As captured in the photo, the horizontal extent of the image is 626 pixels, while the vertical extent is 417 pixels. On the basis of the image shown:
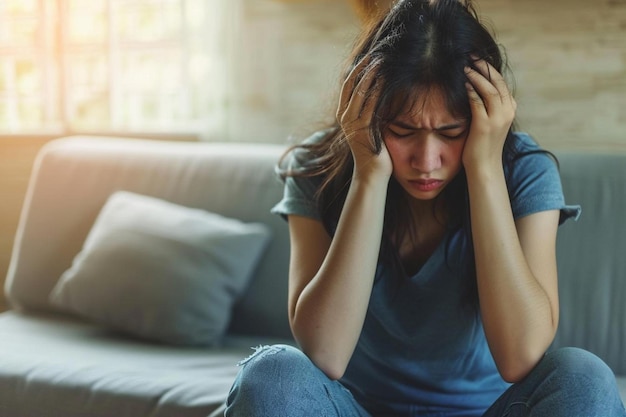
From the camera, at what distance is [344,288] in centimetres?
131

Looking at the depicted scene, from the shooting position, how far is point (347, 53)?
4.88 feet

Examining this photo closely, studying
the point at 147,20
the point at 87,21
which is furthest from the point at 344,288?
the point at 87,21

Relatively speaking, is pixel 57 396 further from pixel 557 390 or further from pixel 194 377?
pixel 557 390

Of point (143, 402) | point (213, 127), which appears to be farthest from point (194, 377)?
point (213, 127)

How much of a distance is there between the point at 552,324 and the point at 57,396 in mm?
966

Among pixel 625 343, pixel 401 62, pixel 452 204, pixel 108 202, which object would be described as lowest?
pixel 625 343

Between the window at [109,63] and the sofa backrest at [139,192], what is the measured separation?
48 cm

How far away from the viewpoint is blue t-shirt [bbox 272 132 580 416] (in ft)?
4.68

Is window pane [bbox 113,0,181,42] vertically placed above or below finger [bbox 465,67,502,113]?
above

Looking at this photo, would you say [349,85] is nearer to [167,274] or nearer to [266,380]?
[266,380]

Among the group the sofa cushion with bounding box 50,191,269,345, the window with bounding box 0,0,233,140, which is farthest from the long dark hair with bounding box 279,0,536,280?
the window with bounding box 0,0,233,140

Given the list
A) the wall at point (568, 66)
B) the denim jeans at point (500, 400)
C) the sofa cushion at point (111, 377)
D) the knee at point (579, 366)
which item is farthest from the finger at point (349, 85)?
the wall at point (568, 66)

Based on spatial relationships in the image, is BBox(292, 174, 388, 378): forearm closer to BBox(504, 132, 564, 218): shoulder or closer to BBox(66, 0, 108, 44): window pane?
BBox(504, 132, 564, 218): shoulder

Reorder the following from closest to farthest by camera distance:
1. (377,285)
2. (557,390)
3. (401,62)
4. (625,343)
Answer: (557,390)
(401,62)
(377,285)
(625,343)
